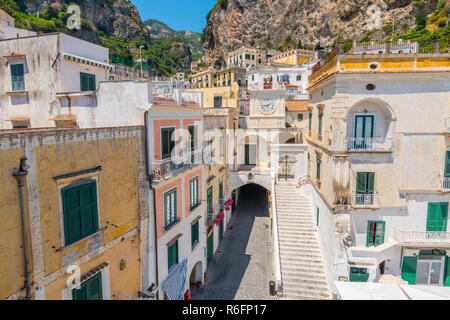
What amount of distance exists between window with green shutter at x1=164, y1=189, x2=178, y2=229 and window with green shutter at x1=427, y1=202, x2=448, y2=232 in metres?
13.7

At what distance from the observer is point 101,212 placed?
28.8ft

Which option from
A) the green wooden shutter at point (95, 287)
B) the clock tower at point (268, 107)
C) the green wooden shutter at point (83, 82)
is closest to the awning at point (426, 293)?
the green wooden shutter at point (95, 287)

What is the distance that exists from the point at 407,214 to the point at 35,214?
1692 cm

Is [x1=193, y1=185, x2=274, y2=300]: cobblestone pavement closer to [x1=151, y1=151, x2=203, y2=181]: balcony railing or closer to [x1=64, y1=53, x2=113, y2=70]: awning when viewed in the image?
[x1=151, y1=151, x2=203, y2=181]: balcony railing

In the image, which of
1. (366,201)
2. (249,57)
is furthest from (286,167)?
(249,57)

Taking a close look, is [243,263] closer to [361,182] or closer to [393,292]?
[361,182]

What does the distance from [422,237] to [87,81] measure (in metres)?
20.4

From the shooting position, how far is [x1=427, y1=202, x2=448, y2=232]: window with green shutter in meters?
14.8

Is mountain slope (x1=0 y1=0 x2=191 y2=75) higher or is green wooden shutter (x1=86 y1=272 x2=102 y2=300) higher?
mountain slope (x1=0 y1=0 x2=191 y2=75)

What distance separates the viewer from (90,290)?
27.6 feet

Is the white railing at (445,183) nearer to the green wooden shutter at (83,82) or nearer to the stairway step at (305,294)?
the stairway step at (305,294)

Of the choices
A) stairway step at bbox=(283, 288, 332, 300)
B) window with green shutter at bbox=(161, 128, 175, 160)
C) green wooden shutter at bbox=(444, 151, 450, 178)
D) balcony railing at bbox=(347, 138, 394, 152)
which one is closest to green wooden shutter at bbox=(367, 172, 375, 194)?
balcony railing at bbox=(347, 138, 394, 152)
